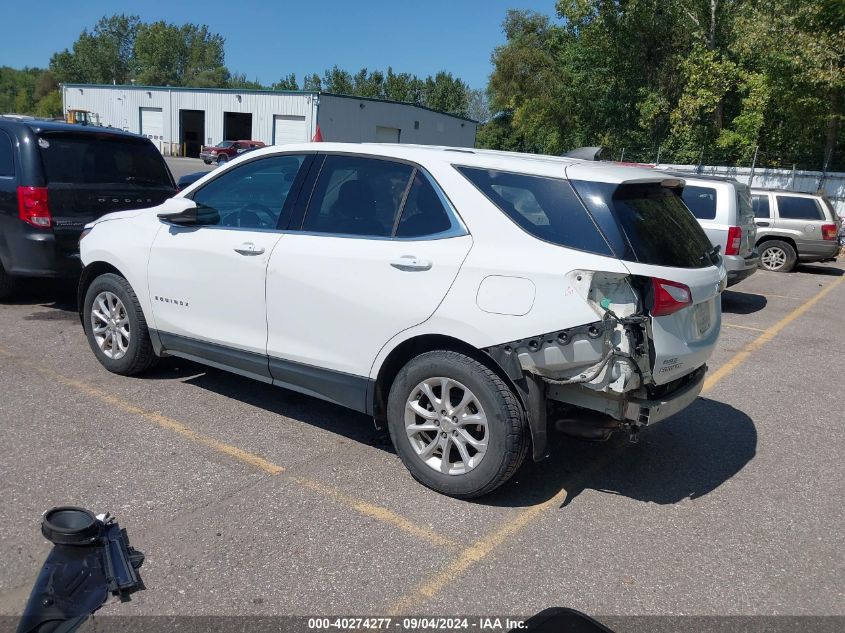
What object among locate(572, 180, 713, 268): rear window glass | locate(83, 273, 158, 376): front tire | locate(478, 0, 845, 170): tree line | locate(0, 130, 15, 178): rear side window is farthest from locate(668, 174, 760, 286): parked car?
locate(478, 0, 845, 170): tree line

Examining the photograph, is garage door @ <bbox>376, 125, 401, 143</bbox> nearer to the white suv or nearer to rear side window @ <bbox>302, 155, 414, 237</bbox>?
the white suv

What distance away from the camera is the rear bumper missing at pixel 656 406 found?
3.58 metres

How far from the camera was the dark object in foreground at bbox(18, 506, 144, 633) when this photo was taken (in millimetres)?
2689

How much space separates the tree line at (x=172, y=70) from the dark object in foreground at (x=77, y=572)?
355 feet

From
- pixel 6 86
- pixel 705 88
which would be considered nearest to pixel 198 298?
pixel 705 88

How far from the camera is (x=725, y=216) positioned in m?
9.95

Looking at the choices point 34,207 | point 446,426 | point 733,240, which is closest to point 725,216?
point 733,240

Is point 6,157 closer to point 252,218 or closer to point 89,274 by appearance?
point 89,274

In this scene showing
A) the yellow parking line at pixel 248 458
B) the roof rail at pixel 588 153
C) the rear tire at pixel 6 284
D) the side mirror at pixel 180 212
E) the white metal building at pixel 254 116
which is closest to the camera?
the yellow parking line at pixel 248 458

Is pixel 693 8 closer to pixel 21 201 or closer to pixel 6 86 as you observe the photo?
pixel 21 201

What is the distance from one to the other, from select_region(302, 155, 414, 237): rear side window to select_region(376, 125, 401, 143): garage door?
151 feet

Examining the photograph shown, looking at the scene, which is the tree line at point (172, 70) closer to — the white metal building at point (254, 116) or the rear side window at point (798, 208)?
the white metal building at point (254, 116)

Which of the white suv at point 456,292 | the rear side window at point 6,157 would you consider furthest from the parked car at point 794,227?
the rear side window at point 6,157

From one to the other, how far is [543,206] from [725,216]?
7239 mm
